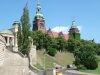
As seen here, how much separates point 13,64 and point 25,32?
19.6 metres

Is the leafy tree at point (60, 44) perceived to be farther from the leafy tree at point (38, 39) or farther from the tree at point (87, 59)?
the tree at point (87, 59)

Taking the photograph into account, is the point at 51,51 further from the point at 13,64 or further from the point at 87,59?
the point at 13,64

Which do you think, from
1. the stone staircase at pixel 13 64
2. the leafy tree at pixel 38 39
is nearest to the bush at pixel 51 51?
the leafy tree at pixel 38 39

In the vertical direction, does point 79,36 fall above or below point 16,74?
above

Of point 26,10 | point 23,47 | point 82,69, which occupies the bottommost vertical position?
point 82,69

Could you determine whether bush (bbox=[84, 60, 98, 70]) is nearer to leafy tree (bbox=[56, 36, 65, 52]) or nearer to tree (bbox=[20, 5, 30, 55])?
leafy tree (bbox=[56, 36, 65, 52])

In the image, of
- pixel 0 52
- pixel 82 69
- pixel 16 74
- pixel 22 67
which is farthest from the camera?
pixel 82 69

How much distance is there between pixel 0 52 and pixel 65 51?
82.4m

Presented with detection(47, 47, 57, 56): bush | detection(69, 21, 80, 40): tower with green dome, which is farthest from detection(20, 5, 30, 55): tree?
detection(69, 21, 80, 40): tower with green dome

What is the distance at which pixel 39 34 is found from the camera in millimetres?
109688

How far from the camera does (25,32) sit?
6341cm

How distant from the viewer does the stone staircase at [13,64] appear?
39.3 meters

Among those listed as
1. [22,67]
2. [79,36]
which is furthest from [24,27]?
[79,36]

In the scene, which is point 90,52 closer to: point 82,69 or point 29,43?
point 82,69
